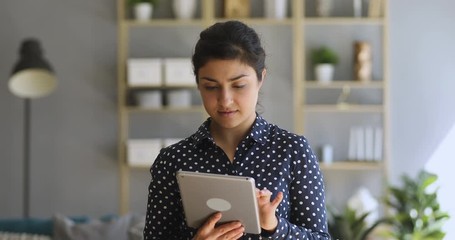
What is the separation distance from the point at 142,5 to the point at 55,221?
81.4 inches

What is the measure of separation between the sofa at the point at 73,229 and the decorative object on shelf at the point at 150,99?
151 cm

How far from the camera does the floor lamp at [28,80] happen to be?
231 inches

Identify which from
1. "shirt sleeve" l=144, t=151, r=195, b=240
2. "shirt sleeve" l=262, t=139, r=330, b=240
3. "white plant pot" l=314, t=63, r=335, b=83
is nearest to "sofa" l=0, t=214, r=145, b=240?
"white plant pot" l=314, t=63, r=335, b=83

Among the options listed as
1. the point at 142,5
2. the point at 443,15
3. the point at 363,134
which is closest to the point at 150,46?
the point at 142,5

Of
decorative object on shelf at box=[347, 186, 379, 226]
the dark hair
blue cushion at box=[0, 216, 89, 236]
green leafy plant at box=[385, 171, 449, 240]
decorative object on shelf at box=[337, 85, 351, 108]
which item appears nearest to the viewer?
the dark hair

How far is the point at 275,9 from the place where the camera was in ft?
20.5

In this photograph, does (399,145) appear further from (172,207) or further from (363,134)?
(172,207)

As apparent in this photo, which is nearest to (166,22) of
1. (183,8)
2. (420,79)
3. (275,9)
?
(183,8)

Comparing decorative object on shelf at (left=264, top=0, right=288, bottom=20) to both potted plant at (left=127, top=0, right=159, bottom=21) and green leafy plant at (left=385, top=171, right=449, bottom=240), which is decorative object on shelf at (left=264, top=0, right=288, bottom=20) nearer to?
potted plant at (left=127, top=0, right=159, bottom=21)

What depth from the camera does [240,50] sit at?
5.89 ft

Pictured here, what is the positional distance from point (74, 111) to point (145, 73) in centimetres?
67

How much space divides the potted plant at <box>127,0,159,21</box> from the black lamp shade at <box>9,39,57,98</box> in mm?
776

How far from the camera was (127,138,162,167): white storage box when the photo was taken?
6.21m

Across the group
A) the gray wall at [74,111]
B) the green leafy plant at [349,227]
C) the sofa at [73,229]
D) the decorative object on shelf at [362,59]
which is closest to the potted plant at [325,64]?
the decorative object on shelf at [362,59]
